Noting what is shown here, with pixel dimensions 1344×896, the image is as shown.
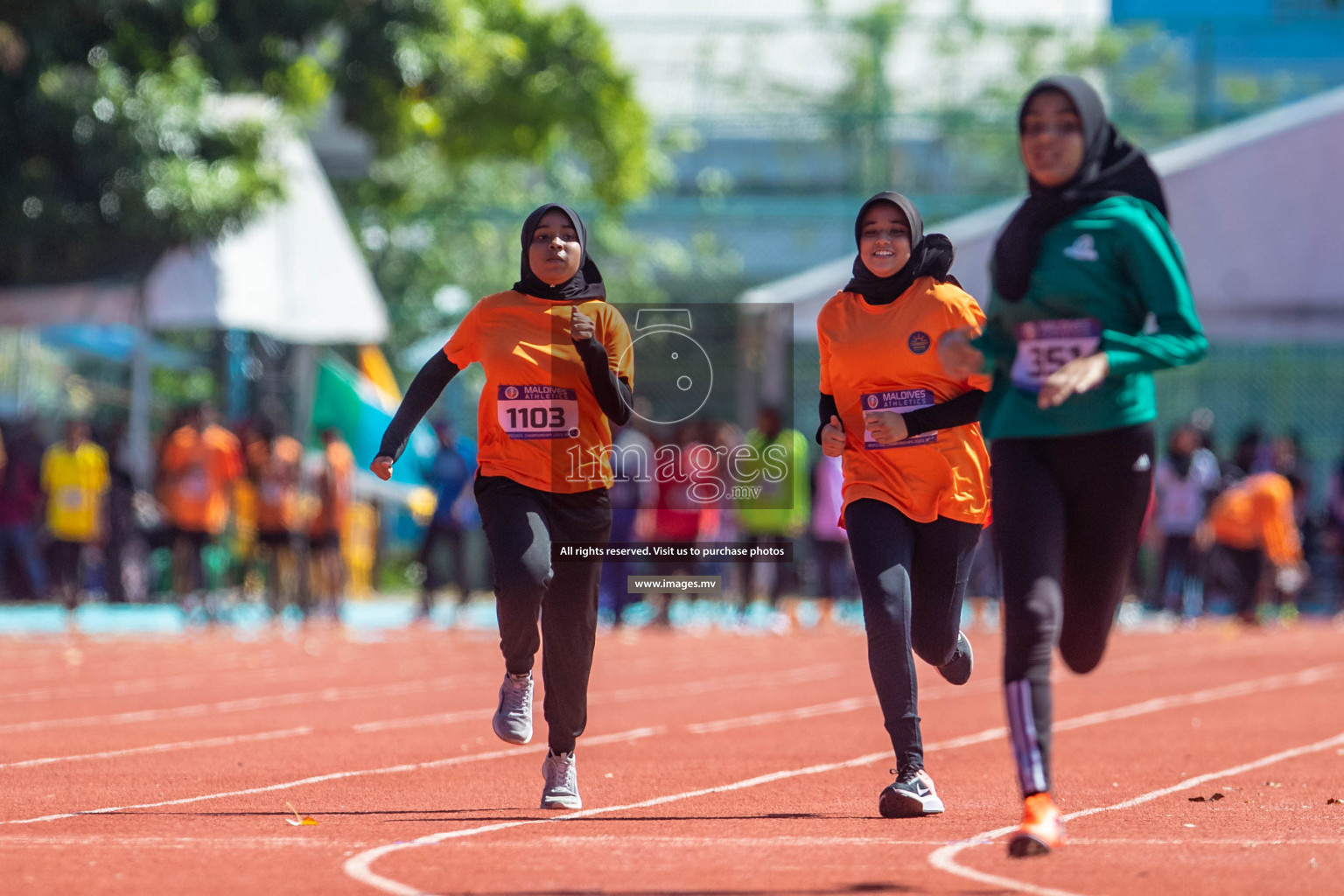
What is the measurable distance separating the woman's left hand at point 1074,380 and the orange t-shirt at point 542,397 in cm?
201

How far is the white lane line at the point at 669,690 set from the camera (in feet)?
37.4

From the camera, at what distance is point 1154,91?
29234mm

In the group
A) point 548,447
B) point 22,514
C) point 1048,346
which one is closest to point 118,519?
point 22,514

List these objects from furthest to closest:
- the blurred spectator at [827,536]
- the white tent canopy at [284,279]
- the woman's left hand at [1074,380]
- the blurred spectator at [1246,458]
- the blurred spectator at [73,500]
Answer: the blurred spectator at [1246,458] → the white tent canopy at [284,279] → the blurred spectator at [827,536] → the blurred spectator at [73,500] → the woman's left hand at [1074,380]

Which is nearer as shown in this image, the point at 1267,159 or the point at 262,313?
the point at 1267,159

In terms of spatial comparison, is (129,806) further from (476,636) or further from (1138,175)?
(476,636)

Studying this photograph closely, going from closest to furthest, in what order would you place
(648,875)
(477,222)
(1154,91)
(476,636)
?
(648,875), (476,636), (1154,91), (477,222)

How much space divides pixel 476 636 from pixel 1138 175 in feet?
48.2

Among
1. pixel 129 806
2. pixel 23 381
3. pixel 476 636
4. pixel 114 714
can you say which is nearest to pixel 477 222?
pixel 23 381

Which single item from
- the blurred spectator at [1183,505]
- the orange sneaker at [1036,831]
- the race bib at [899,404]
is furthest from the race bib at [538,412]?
the blurred spectator at [1183,505]

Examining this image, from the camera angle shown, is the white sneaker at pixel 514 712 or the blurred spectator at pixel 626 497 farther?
the blurred spectator at pixel 626 497

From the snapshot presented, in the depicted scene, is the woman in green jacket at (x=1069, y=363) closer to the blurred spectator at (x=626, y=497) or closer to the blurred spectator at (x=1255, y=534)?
the blurred spectator at (x=626, y=497)

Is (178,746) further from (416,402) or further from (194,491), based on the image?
(194,491)

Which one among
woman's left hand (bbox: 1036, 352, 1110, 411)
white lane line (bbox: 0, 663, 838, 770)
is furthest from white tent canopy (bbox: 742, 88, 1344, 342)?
woman's left hand (bbox: 1036, 352, 1110, 411)
